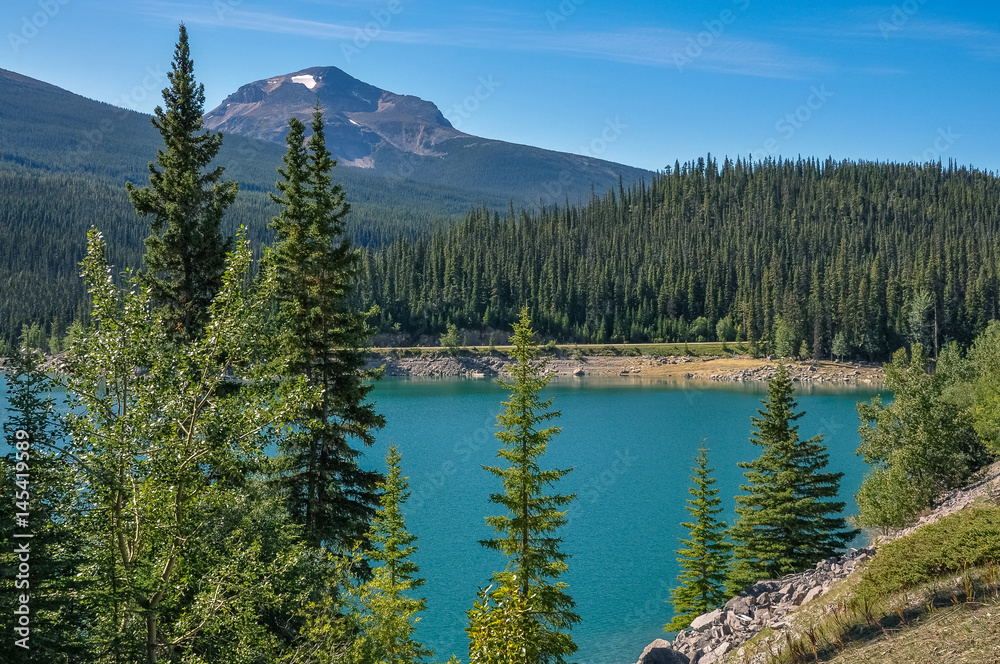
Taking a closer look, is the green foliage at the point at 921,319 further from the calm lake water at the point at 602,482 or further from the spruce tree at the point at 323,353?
the spruce tree at the point at 323,353

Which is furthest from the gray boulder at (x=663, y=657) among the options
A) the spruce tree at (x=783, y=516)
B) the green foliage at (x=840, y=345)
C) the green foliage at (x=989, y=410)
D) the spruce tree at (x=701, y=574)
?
the green foliage at (x=840, y=345)

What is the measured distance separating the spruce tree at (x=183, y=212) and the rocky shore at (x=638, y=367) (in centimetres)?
9350

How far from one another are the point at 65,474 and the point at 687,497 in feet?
132

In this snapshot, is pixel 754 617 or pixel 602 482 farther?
pixel 602 482

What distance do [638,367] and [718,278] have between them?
4477cm

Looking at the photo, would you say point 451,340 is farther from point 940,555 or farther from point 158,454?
point 158,454

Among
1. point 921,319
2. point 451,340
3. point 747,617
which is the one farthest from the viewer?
point 451,340

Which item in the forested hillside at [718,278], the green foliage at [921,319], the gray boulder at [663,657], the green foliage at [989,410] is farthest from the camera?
the forested hillside at [718,278]

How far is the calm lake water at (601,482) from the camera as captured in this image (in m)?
27.4

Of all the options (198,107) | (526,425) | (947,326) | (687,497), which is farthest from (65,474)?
(947,326)

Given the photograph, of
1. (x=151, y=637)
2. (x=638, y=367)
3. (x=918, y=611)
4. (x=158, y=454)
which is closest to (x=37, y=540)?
(x=151, y=637)

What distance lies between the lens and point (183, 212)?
17.3m

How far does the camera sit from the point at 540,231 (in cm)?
18900

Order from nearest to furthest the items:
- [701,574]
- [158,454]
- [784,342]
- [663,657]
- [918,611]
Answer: [158,454] → [918,611] → [663,657] → [701,574] → [784,342]
